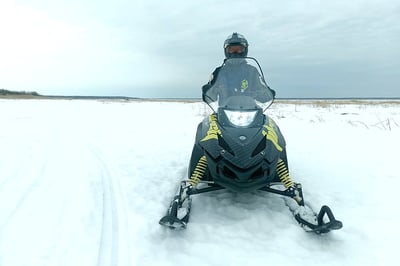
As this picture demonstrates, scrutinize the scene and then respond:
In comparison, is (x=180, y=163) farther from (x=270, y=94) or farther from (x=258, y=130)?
(x=258, y=130)

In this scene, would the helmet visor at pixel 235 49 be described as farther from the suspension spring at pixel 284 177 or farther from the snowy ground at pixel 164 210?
the snowy ground at pixel 164 210

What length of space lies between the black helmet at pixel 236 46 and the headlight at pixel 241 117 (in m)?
1.39

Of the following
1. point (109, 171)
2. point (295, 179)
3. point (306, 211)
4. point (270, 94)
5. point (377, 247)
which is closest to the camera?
point (377, 247)

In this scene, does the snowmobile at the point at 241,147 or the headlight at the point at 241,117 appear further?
the headlight at the point at 241,117

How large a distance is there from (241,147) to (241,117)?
1.67 ft

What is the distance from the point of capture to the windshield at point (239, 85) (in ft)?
13.1

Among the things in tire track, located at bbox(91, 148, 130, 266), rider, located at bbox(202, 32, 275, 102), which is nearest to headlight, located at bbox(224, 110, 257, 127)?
rider, located at bbox(202, 32, 275, 102)

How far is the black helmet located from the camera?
15.1ft

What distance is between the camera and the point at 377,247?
3.00m

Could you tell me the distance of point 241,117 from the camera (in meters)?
3.52

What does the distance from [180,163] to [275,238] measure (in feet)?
9.86

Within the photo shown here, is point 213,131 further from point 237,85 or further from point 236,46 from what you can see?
point 236,46

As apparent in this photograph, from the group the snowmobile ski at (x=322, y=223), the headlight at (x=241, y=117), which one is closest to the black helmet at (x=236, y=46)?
the headlight at (x=241, y=117)

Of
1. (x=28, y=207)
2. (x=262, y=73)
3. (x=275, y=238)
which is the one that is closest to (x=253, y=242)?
(x=275, y=238)
